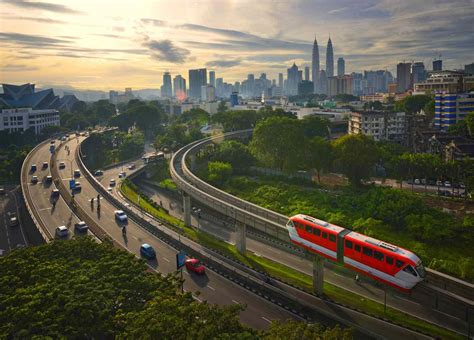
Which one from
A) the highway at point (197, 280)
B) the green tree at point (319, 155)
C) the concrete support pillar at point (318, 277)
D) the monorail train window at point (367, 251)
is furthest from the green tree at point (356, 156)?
the monorail train window at point (367, 251)

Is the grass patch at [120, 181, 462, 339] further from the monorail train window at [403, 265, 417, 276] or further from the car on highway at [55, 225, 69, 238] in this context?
the car on highway at [55, 225, 69, 238]

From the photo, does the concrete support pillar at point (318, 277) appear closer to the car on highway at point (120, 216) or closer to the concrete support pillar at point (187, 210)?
the concrete support pillar at point (187, 210)

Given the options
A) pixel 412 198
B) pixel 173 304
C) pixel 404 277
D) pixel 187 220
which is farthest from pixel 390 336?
pixel 187 220

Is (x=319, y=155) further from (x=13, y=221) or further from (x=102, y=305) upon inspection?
(x=102, y=305)

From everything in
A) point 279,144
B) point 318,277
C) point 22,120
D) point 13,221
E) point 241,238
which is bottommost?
point 13,221

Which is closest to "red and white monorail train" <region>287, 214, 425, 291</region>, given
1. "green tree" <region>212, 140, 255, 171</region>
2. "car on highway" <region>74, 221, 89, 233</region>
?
"car on highway" <region>74, 221, 89, 233</region>

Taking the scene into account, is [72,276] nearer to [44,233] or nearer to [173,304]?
[173,304]

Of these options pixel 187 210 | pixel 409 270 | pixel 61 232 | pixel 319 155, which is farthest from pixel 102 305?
pixel 319 155
